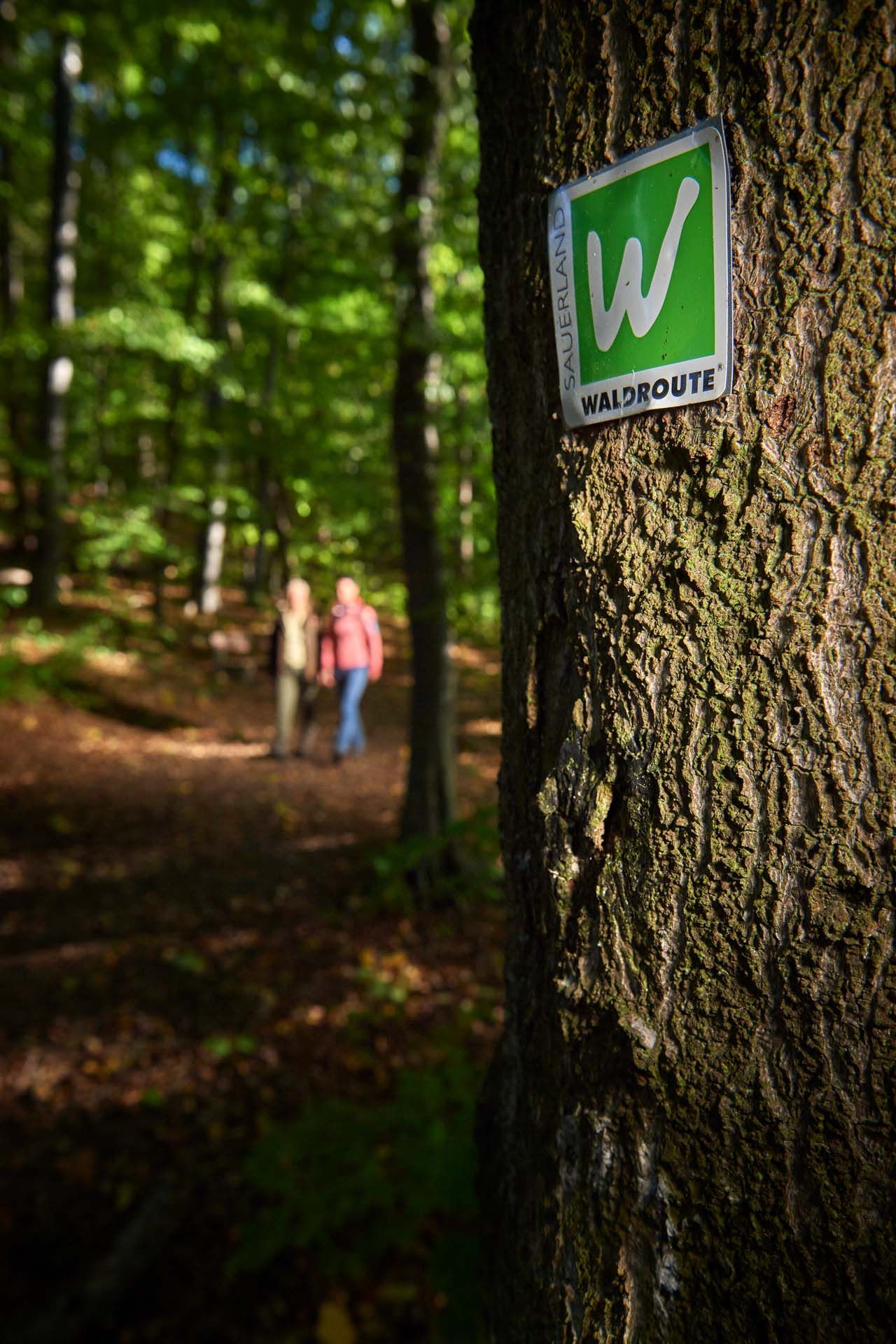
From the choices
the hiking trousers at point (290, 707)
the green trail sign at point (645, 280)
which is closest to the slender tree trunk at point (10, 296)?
the hiking trousers at point (290, 707)

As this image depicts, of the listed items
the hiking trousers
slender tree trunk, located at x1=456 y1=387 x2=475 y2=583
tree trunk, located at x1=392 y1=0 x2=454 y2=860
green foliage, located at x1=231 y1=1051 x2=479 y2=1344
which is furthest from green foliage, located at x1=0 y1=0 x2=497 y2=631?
green foliage, located at x1=231 y1=1051 x2=479 y2=1344

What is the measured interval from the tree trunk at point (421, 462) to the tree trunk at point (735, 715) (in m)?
3.99

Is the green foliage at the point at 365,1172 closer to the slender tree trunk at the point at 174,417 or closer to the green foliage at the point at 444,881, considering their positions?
the green foliage at the point at 444,881

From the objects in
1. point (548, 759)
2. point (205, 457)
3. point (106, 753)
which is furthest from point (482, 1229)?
point (205, 457)

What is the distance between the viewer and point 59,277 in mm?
10461

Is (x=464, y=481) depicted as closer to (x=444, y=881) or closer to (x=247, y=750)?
(x=444, y=881)

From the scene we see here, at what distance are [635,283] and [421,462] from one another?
4504 millimetres

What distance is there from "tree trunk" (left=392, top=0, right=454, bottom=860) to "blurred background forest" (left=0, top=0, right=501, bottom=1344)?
29mm

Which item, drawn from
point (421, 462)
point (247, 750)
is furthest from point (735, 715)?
point (247, 750)

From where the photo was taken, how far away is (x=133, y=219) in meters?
15.1

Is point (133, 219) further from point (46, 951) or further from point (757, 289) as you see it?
point (757, 289)

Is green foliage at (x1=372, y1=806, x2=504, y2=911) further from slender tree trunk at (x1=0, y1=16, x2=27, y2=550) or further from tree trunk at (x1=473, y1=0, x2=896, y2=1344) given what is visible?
slender tree trunk at (x1=0, y1=16, x2=27, y2=550)

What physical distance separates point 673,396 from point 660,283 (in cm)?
13

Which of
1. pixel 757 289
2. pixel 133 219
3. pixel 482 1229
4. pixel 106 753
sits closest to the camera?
pixel 757 289
